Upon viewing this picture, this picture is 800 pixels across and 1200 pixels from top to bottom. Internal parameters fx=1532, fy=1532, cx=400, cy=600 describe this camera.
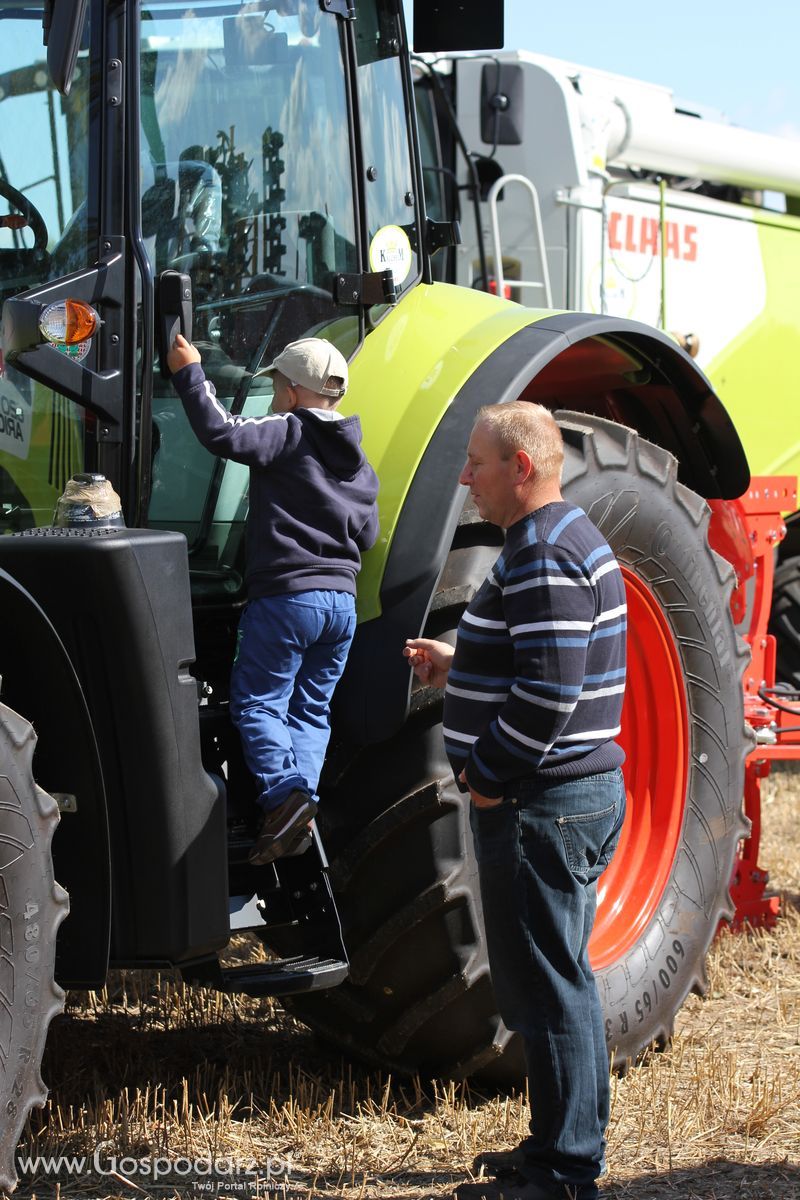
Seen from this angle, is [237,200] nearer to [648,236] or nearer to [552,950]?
[552,950]

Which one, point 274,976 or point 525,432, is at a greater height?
point 525,432

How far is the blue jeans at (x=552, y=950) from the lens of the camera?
8.87ft

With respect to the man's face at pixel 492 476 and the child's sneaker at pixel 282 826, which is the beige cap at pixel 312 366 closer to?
→ the man's face at pixel 492 476

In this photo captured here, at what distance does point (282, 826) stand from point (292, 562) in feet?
1.66

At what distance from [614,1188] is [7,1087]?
1.25 m

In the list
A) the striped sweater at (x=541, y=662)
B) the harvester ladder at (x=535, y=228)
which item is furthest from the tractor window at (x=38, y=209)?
the harvester ladder at (x=535, y=228)

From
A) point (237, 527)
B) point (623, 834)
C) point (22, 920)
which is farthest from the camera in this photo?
point (623, 834)

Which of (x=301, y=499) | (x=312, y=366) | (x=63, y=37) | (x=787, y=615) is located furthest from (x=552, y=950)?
(x=787, y=615)

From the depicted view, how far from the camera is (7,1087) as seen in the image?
258 cm

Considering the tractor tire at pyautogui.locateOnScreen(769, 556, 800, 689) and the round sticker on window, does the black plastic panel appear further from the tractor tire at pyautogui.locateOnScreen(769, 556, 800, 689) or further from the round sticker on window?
the tractor tire at pyautogui.locateOnScreen(769, 556, 800, 689)

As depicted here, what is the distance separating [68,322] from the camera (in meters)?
2.75

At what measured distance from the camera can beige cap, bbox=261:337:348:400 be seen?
→ 301 cm

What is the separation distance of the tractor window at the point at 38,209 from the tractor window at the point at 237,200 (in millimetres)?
142

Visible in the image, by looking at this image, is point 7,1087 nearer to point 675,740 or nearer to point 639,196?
point 675,740
